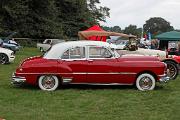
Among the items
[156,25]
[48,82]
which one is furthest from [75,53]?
[156,25]

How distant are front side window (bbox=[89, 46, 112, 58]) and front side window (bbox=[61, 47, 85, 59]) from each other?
242 millimetres

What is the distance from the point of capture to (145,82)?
1428 centimetres

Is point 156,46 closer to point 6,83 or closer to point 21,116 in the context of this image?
point 6,83

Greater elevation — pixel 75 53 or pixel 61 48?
pixel 61 48

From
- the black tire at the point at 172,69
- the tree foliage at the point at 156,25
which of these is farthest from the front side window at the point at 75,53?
the tree foliage at the point at 156,25

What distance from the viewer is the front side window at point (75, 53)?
14180 millimetres

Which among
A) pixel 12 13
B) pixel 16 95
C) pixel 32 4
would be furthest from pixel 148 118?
pixel 32 4

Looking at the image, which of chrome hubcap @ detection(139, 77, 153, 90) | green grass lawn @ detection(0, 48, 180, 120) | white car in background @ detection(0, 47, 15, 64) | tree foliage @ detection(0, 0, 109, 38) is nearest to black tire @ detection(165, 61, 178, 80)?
green grass lawn @ detection(0, 48, 180, 120)

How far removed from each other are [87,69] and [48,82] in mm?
1210

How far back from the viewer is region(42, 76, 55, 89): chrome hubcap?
46.0 feet

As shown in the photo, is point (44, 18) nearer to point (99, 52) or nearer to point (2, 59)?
Result: point (2, 59)

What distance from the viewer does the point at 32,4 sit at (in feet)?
180

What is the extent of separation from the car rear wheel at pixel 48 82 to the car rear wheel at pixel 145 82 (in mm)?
2435

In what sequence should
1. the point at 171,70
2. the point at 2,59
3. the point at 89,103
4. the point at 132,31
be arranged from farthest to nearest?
the point at 132,31 → the point at 2,59 → the point at 171,70 → the point at 89,103
